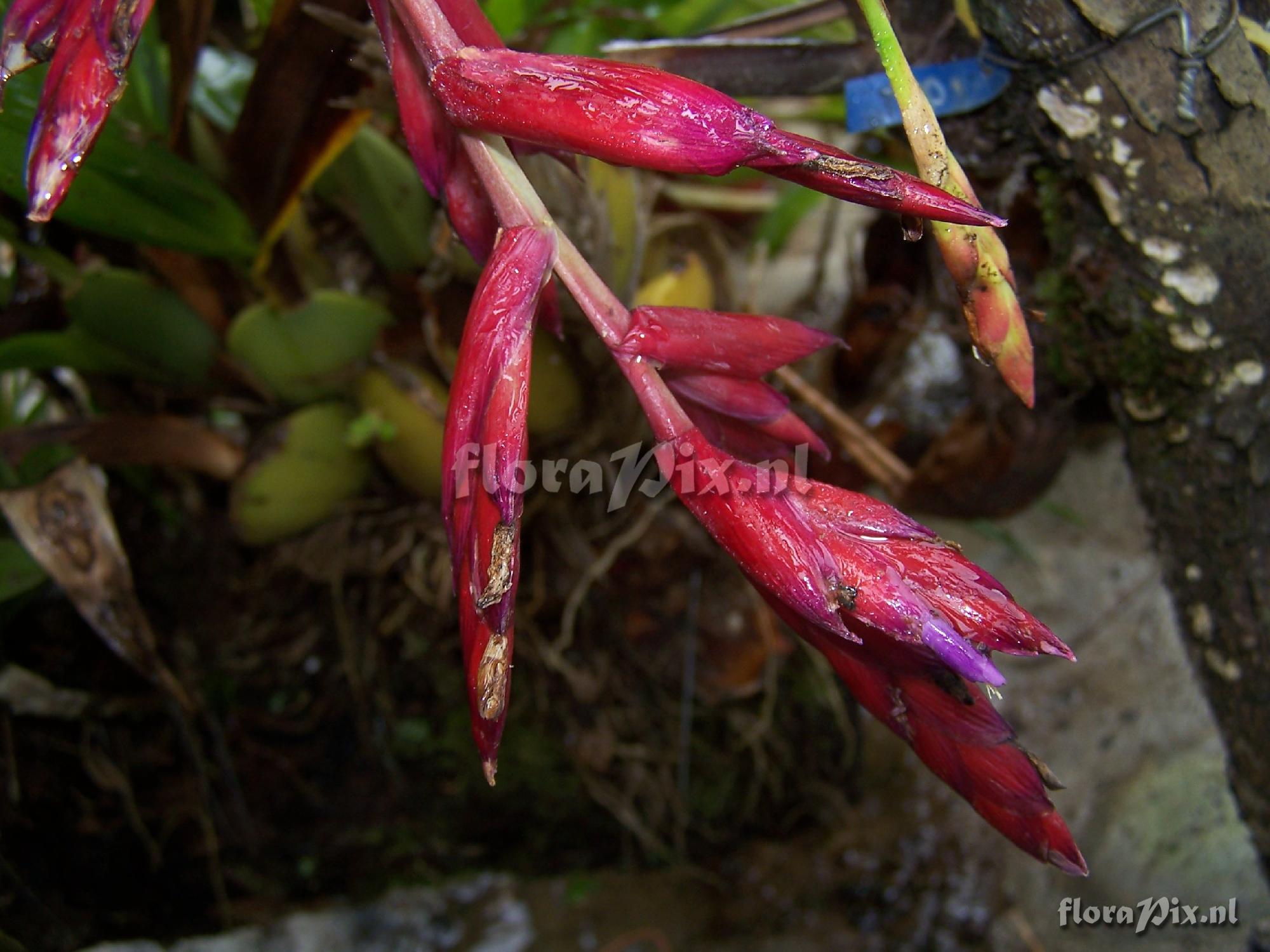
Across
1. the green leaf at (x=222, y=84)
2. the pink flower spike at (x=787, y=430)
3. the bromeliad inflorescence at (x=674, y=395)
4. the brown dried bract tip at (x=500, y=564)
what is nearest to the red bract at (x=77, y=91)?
the bromeliad inflorescence at (x=674, y=395)

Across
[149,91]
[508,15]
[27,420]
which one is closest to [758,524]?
[508,15]

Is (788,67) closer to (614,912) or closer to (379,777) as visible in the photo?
(379,777)

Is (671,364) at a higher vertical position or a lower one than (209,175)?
lower

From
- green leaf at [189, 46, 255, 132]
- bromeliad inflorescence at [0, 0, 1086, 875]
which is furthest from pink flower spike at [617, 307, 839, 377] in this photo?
green leaf at [189, 46, 255, 132]

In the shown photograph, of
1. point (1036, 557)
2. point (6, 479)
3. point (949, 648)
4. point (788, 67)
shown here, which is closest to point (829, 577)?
point (949, 648)

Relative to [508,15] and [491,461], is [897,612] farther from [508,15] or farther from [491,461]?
[508,15]
